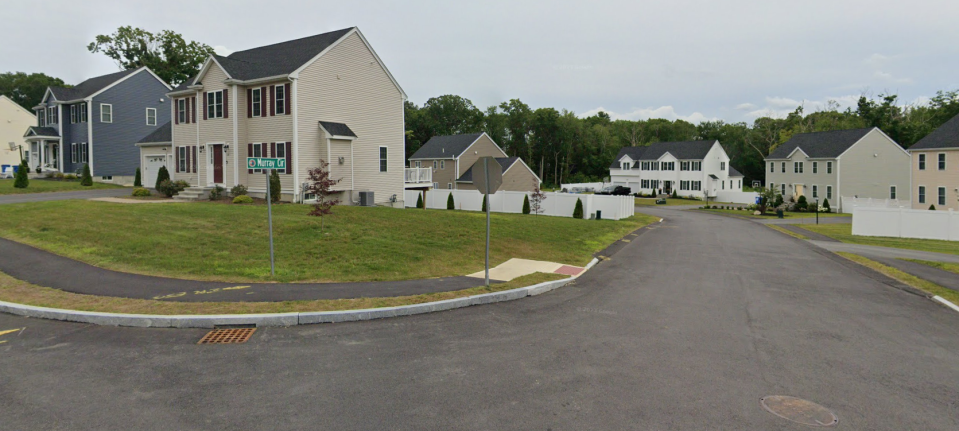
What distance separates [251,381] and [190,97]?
3078 cm

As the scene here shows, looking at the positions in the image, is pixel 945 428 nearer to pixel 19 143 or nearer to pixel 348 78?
pixel 348 78

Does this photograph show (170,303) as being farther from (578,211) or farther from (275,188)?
(578,211)

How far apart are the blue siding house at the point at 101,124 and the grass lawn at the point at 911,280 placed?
48.8 m

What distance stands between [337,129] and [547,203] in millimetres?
17615

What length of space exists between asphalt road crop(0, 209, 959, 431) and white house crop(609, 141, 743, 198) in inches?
2732

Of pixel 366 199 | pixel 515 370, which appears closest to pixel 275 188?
pixel 366 199

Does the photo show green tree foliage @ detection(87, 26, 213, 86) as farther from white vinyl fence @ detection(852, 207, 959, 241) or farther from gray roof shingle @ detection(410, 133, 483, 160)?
white vinyl fence @ detection(852, 207, 959, 241)

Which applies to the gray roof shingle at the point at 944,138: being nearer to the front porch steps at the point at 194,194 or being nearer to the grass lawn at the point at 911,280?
the grass lawn at the point at 911,280

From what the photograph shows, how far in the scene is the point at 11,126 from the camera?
197ft

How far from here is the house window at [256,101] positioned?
93.8 feet

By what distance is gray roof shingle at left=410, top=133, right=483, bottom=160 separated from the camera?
59.2m

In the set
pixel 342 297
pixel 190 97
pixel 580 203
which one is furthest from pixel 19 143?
pixel 342 297

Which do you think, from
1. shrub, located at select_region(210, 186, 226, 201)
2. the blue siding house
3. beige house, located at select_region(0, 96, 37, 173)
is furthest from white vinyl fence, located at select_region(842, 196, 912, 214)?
beige house, located at select_region(0, 96, 37, 173)

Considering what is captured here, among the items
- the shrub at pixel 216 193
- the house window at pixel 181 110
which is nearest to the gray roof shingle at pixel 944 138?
the shrub at pixel 216 193
